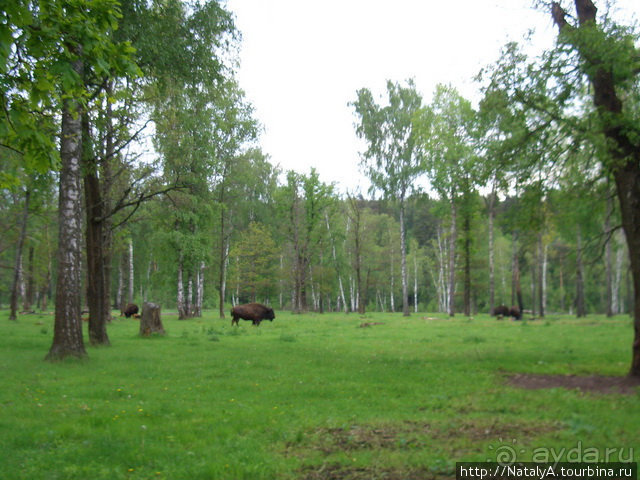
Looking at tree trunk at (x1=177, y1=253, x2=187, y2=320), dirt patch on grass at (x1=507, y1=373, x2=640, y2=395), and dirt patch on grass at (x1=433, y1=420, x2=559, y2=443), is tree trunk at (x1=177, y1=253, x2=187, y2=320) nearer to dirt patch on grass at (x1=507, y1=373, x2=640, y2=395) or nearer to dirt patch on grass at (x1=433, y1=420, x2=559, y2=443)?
dirt patch on grass at (x1=507, y1=373, x2=640, y2=395)

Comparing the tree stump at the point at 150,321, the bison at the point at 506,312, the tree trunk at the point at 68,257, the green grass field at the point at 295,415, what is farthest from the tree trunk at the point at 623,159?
the bison at the point at 506,312

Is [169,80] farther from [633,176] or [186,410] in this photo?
[633,176]

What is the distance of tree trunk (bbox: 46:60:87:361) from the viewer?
1147cm

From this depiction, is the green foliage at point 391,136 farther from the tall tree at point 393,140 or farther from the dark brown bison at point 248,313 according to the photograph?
the dark brown bison at point 248,313

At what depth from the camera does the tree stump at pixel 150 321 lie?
18.0 m

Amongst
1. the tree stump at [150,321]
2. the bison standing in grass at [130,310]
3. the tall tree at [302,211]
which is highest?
the tall tree at [302,211]

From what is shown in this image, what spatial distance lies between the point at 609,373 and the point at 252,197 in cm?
4567

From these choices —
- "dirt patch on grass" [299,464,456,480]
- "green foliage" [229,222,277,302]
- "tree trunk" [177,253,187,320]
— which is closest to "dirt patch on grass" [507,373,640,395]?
"dirt patch on grass" [299,464,456,480]

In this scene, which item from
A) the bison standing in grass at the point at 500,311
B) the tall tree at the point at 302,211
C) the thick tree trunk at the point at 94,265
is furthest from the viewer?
the tall tree at the point at 302,211

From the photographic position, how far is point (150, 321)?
1812 cm

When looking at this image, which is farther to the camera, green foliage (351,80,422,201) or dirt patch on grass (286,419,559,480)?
green foliage (351,80,422,201)

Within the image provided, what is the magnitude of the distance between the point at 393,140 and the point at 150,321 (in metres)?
27.9

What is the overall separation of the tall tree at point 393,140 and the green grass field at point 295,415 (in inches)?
1104

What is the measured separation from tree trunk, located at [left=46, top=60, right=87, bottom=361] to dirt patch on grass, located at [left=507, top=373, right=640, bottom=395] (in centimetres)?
1004
